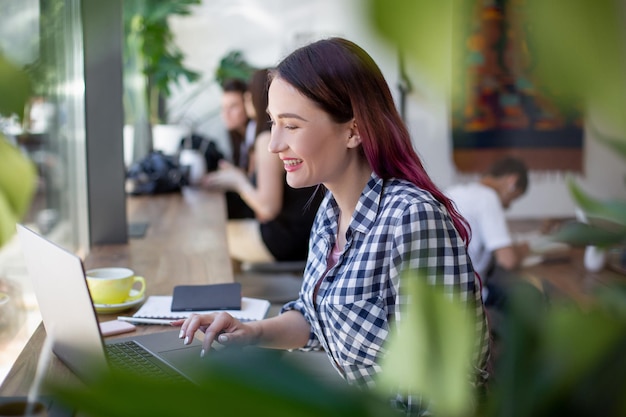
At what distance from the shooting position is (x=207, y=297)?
1.80m

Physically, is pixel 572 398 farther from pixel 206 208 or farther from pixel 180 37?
pixel 180 37

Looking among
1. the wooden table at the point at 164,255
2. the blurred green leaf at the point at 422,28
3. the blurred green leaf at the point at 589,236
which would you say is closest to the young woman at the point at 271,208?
the wooden table at the point at 164,255

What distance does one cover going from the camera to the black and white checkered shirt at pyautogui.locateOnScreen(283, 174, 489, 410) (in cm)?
139

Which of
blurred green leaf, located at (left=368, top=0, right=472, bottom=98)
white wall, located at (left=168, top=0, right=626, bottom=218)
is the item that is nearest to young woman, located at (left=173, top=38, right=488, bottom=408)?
blurred green leaf, located at (left=368, top=0, right=472, bottom=98)

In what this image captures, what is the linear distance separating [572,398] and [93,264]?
218 cm

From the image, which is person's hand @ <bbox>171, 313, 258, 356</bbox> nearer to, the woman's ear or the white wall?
the woman's ear

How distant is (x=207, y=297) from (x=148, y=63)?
407cm

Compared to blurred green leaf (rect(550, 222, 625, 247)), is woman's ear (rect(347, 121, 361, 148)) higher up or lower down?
higher up

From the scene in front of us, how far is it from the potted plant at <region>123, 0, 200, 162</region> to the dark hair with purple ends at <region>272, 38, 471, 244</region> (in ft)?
11.4

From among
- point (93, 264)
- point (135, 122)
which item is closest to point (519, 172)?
point (93, 264)

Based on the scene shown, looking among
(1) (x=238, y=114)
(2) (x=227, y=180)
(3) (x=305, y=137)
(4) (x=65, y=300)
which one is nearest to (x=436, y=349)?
(4) (x=65, y=300)

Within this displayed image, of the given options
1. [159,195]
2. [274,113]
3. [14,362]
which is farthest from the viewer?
[159,195]

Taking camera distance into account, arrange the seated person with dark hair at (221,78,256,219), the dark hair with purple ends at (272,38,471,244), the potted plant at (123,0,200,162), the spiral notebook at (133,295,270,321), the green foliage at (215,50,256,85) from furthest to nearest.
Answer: the green foliage at (215,50,256,85)
the potted plant at (123,0,200,162)
the seated person with dark hair at (221,78,256,219)
the spiral notebook at (133,295,270,321)
the dark hair with purple ends at (272,38,471,244)

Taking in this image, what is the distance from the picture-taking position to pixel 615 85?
0.23 metres
